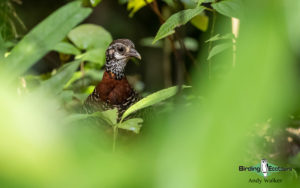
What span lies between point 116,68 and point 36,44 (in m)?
1.78

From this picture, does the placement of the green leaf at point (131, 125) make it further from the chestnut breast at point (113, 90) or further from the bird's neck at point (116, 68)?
the bird's neck at point (116, 68)

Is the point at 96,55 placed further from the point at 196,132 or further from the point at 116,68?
the point at 196,132

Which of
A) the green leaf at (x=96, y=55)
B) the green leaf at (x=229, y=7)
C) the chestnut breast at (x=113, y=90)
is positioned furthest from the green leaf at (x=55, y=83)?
the green leaf at (x=96, y=55)

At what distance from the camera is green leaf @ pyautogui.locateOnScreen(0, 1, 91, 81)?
0.38m

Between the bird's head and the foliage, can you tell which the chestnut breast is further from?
the foliage

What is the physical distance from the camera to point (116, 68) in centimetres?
217

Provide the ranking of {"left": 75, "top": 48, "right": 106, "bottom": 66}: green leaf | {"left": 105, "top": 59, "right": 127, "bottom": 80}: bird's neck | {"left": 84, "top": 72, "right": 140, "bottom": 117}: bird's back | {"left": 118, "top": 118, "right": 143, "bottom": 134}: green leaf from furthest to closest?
{"left": 105, "top": 59, "right": 127, "bottom": 80}: bird's neck
{"left": 75, "top": 48, "right": 106, "bottom": 66}: green leaf
{"left": 84, "top": 72, "right": 140, "bottom": 117}: bird's back
{"left": 118, "top": 118, "right": 143, "bottom": 134}: green leaf

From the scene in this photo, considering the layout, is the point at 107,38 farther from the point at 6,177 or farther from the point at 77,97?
the point at 6,177

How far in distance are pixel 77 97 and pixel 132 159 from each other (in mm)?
1729

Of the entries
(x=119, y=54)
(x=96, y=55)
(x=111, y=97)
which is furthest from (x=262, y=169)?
(x=119, y=54)

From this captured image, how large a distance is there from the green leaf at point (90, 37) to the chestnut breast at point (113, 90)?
22cm

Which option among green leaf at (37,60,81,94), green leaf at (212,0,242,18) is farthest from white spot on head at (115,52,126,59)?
green leaf at (37,60,81,94)

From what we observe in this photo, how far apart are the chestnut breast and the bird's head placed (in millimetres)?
97

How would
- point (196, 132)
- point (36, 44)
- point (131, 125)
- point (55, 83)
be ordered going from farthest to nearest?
point (131, 125), point (55, 83), point (36, 44), point (196, 132)
